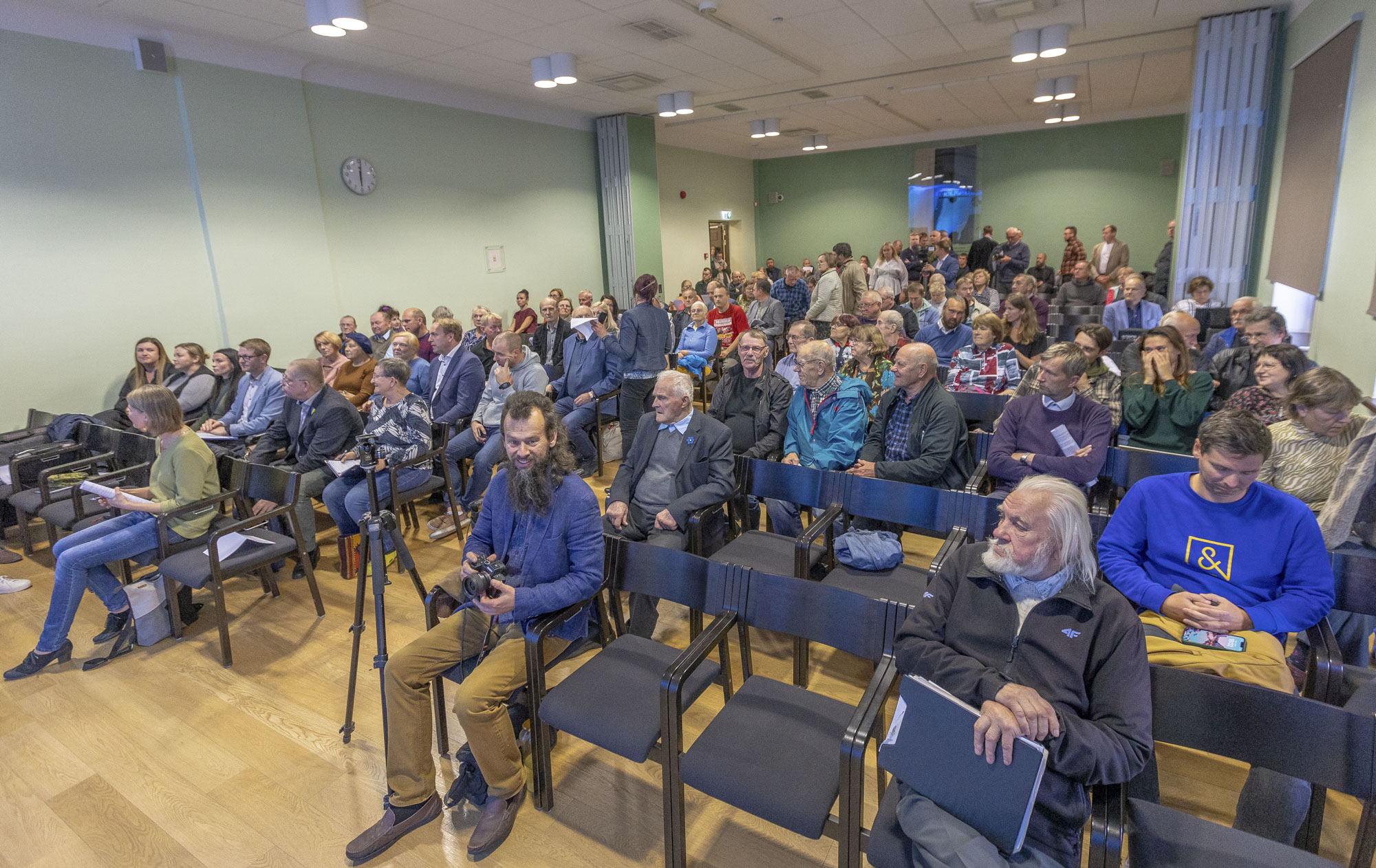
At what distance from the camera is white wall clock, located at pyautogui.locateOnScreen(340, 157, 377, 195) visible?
22.9 feet

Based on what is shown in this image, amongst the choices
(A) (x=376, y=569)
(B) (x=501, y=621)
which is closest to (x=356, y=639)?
(A) (x=376, y=569)

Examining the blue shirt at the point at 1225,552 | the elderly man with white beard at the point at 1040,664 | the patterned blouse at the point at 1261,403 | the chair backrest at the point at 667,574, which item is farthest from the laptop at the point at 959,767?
the patterned blouse at the point at 1261,403

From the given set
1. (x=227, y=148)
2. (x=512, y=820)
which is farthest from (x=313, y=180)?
(x=512, y=820)

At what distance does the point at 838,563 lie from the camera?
2873 millimetres

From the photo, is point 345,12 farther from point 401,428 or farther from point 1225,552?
point 1225,552

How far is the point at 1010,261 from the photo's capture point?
10.3 meters

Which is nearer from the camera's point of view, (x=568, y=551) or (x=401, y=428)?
(x=568, y=551)

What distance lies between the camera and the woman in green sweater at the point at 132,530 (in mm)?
3184

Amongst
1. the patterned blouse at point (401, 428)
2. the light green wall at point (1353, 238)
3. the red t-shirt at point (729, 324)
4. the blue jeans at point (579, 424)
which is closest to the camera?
the light green wall at point (1353, 238)

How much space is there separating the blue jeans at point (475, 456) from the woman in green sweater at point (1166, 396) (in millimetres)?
3604

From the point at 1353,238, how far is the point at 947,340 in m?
2.33

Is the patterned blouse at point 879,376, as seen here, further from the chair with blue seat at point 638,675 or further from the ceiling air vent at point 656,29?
the ceiling air vent at point 656,29

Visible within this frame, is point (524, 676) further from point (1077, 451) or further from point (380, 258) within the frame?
point (380, 258)

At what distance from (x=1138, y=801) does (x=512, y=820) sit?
1720mm
